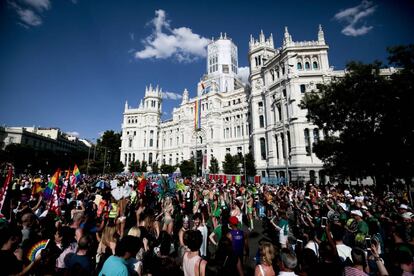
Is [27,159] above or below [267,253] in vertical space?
above

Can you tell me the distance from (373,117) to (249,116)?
32.0 m

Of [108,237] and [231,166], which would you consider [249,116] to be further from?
[108,237]

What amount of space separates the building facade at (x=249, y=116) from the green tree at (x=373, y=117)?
5925mm

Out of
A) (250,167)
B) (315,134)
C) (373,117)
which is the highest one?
(315,134)

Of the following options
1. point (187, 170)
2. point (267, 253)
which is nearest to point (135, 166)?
point (187, 170)

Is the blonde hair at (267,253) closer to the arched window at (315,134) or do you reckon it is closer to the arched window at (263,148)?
the arched window at (315,134)

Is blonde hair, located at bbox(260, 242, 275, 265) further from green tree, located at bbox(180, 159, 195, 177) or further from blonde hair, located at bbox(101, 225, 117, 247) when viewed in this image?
green tree, located at bbox(180, 159, 195, 177)

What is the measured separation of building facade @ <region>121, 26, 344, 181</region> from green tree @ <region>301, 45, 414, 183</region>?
5925 mm

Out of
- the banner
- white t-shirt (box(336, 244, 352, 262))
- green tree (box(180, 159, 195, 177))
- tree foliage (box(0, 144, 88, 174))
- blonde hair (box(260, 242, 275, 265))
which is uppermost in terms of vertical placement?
the banner

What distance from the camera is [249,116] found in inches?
1750

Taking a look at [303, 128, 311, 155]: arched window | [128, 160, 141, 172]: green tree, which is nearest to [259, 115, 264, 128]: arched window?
[303, 128, 311, 155]: arched window

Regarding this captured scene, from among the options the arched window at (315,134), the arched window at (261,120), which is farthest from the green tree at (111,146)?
the arched window at (315,134)

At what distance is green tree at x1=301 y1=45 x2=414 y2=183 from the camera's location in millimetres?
10789

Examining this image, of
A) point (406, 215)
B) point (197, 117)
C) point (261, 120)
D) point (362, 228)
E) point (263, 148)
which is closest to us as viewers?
point (362, 228)
